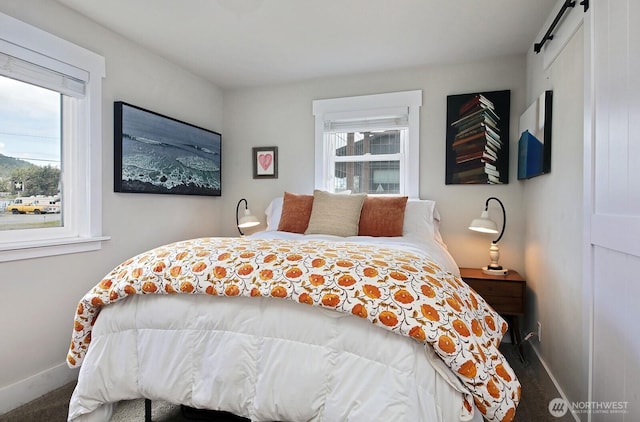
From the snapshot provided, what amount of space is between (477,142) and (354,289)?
230cm

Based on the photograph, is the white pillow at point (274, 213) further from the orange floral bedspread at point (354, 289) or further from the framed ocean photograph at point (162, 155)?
the orange floral bedspread at point (354, 289)

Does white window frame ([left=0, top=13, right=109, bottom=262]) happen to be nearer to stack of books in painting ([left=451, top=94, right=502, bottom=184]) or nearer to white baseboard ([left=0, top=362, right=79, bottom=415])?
white baseboard ([left=0, top=362, right=79, bottom=415])

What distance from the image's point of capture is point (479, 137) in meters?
2.90

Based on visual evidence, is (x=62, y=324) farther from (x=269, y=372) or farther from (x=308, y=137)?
(x=308, y=137)

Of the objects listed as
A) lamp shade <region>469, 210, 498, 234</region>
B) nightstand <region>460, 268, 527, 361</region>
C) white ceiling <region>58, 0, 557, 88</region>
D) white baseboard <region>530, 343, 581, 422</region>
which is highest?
white ceiling <region>58, 0, 557, 88</region>

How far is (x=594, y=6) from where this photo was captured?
4.75ft

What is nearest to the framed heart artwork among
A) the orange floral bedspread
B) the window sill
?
the window sill

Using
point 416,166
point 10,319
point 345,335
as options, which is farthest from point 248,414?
point 416,166

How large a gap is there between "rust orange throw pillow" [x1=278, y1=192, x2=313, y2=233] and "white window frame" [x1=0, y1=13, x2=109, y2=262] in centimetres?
136

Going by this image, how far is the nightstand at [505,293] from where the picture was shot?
242 cm

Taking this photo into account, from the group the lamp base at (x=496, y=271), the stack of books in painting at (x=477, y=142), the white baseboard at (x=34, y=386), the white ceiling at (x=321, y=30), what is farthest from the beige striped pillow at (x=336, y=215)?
the white baseboard at (x=34, y=386)

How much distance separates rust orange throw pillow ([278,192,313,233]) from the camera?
112 inches

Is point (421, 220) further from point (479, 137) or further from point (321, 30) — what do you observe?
point (321, 30)

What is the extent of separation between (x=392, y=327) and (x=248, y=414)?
0.68 meters
